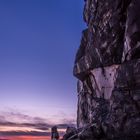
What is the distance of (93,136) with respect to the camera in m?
55.7

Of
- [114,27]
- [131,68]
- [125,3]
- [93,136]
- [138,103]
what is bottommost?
[93,136]

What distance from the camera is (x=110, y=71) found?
6838 centimetres

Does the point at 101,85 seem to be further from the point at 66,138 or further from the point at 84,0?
the point at 84,0

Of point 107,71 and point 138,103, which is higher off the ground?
point 107,71

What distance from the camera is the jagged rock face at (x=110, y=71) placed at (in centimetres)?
5350

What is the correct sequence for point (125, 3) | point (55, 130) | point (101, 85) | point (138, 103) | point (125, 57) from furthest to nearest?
point (55, 130), point (101, 85), point (125, 3), point (125, 57), point (138, 103)

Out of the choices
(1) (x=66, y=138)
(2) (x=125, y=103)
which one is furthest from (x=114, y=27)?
(1) (x=66, y=138)

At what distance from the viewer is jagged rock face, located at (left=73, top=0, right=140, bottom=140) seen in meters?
53.5

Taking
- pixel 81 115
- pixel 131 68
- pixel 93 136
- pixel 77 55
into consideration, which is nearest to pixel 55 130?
pixel 81 115

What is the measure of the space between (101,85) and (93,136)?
19.4m

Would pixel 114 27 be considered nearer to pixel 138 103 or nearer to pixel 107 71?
pixel 107 71

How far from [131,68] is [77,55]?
96.7 ft

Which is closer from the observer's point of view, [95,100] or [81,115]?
[95,100]

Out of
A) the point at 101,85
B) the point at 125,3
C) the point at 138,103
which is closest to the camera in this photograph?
the point at 138,103
